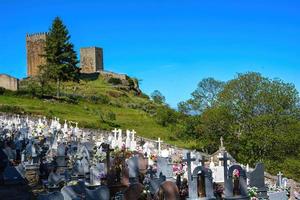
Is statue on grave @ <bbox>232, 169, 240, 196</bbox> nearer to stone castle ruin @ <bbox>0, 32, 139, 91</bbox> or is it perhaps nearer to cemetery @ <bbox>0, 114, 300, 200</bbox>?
cemetery @ <bbox>0, 114, 300, 200</bbox>

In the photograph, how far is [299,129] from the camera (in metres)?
35.8

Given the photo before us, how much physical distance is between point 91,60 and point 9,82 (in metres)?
45.2

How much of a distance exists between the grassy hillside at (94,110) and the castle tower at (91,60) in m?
30.5

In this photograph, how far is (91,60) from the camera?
355ft

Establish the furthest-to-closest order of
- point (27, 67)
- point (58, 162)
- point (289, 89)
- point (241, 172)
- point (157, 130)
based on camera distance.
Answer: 1. point (27, 67)
2. point (157, 130)
3. point (289, 89)
4. point (58, 162)
5. point (241, 172)

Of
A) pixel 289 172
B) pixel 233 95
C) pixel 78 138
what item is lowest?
pixel 289 172

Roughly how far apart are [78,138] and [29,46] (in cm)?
7405

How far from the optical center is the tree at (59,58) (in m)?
64.7

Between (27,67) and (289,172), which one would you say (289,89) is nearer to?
(289,172)

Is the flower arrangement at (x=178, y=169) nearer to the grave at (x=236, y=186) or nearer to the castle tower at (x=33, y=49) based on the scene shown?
the grave at (x=236, y=186)

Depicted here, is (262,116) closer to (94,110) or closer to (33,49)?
(94,110)

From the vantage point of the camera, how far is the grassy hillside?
156 ft

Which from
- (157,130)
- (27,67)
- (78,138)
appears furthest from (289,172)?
(27,67)

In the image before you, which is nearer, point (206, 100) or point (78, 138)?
point (78, 138)
